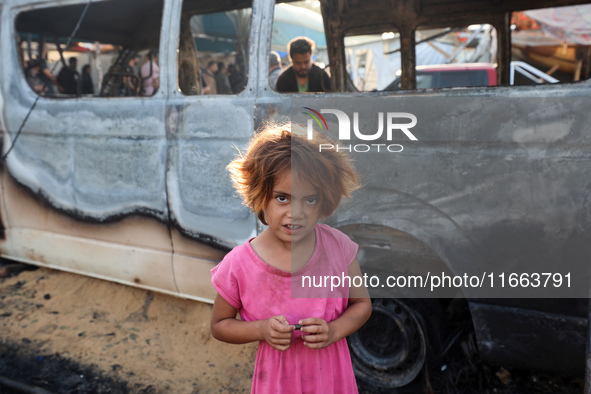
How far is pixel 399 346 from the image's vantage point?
2.59 meters

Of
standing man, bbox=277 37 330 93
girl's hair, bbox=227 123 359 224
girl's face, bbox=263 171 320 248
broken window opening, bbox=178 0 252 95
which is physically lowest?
girl's face, bbox=263 171 320 248

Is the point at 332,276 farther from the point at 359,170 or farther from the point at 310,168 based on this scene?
the point at 359,170

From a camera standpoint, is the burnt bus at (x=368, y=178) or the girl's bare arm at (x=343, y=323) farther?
the burnt bus at (x=368, y=178)

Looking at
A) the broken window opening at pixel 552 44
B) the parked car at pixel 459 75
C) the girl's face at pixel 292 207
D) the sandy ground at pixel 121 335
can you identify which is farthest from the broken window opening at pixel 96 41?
the broken window opening at pixel 552 44

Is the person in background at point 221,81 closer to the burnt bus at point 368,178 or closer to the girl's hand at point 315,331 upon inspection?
the burnt bus at point 368,178

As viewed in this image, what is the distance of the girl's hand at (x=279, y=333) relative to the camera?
3.87ft

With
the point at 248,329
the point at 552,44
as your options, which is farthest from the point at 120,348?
the point at 552,44

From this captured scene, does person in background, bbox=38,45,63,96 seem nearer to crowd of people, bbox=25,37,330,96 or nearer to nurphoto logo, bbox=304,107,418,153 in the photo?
crowd of people, bbox=25,37,330,96

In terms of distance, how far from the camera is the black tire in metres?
2.48

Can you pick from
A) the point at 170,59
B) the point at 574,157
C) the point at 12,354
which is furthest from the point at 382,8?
the point at 12,354

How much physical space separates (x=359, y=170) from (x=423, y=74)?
5953mm

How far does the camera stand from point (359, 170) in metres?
2.30

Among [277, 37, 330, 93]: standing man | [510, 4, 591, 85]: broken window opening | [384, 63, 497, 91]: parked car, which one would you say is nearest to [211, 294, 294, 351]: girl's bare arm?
[277, 37, 330, 93]: standing man

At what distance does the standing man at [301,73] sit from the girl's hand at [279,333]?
2.51 m
